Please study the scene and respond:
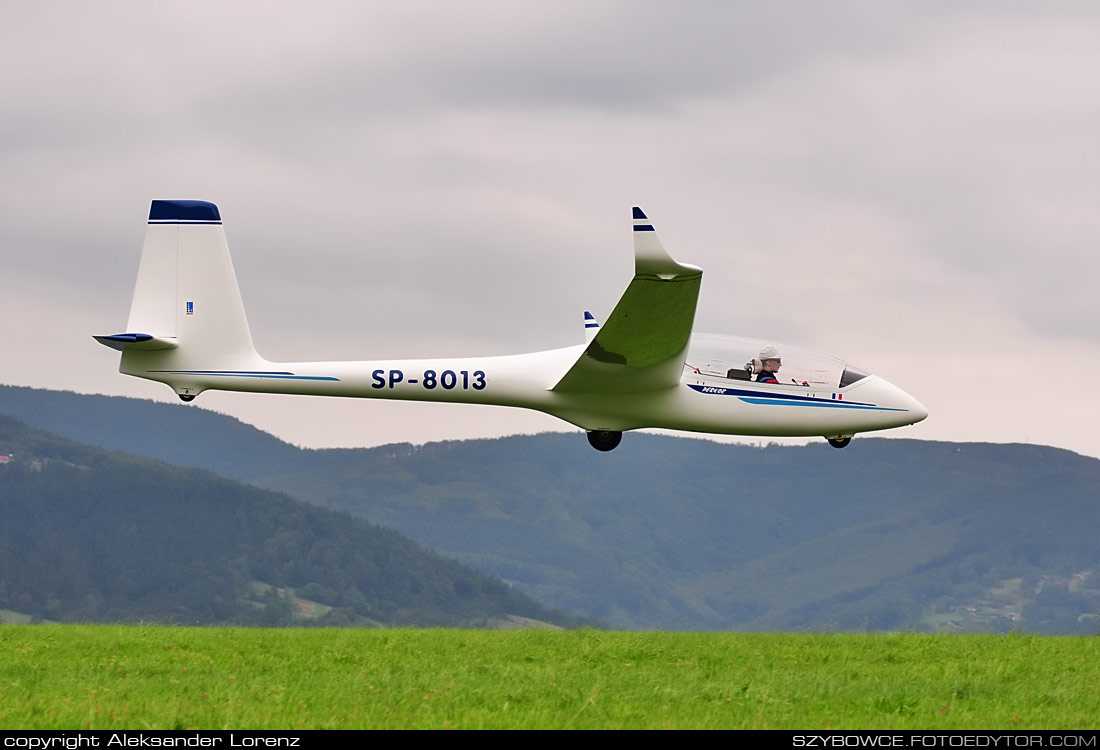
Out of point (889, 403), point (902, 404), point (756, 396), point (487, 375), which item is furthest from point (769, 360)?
point (487, 375)

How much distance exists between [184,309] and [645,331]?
31.9 feet

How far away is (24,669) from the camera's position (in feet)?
58.2

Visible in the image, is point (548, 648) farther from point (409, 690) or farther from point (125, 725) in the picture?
point (125, 725)

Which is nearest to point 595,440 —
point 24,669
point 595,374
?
point 595,374

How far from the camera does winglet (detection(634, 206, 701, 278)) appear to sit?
2191cm

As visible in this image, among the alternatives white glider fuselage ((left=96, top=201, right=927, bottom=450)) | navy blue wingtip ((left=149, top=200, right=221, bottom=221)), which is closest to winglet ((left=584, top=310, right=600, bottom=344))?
white glider fuselage ((left=96, top=201, right=927, bottom=450))

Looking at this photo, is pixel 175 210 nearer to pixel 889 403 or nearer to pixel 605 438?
pixel 605 438

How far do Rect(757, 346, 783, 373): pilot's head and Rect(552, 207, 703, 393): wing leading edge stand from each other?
187 cm

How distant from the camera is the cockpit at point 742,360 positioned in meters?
28.3

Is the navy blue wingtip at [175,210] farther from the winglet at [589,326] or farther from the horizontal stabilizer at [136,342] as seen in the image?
Answer: the winglet at [589,326]

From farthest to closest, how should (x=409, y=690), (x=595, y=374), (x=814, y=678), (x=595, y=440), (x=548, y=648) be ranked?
(x=595, y=440), (x=595, y=374), (x=548, y=648), (x=814, y=678), (x=409, y=690)

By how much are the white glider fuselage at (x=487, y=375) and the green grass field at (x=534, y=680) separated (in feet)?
20.8

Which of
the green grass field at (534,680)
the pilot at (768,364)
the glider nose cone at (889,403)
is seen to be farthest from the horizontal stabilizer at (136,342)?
the glider nose cone at (889,403)
